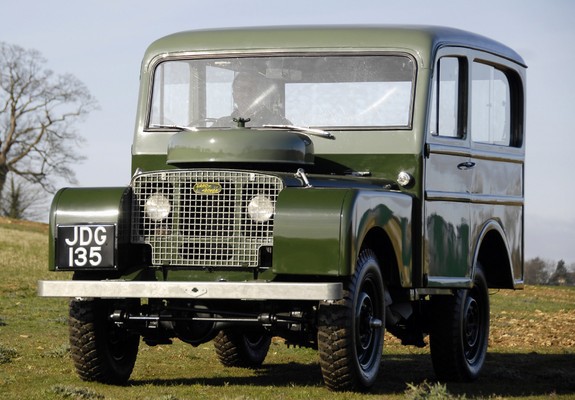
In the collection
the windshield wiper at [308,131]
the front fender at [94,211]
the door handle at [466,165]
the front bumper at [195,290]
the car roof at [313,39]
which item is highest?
the car roof at [313,39]

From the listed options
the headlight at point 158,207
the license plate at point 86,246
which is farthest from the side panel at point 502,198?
the license plate at point 86,246

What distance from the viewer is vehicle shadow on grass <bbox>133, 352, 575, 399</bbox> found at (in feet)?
32.5

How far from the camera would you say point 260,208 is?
8570mm

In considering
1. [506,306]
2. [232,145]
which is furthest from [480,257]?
[506,306]

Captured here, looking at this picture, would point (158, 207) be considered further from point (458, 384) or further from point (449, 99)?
point (458, 384)

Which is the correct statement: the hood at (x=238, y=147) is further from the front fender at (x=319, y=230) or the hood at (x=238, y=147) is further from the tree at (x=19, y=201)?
the tree at (x=19, y=201)

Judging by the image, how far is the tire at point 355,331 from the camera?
833 cm

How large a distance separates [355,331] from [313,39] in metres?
2.64

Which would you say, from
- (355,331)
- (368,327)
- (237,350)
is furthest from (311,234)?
(237,350)

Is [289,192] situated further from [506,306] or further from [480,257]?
[506,306]

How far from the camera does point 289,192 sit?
8383mm

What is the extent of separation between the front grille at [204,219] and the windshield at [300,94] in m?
1.31

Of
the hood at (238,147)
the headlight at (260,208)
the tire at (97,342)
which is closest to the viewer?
the headlight at (260,208)

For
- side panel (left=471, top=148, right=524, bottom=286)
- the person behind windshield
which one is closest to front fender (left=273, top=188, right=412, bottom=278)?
the person behind windshield
